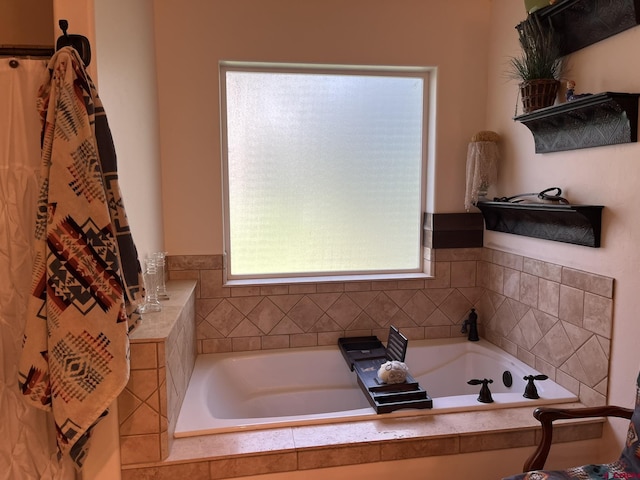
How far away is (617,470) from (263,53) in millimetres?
2412

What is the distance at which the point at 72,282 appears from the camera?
1.30 m

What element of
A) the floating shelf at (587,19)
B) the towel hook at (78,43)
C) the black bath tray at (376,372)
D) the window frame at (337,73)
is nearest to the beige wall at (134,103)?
the towel hook at (78,43)

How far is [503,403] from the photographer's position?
1913mm

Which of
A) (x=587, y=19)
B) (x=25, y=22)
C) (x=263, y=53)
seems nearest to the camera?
(x=25, y=22)

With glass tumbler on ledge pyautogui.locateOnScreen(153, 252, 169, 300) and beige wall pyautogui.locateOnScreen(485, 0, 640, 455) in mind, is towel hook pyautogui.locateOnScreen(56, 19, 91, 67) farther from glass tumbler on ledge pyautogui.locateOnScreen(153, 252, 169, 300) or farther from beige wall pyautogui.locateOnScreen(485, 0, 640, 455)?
beige wall pyautogui.locateOnScreen(485, 0, 640, 455)

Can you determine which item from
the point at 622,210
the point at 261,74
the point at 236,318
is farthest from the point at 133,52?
the point at 622,210

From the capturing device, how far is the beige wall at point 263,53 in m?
2.37

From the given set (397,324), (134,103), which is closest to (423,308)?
(397,324)

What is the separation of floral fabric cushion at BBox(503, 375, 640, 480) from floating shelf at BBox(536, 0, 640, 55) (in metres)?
1.34

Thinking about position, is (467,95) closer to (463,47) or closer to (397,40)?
(463,47)

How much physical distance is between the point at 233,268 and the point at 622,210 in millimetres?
1963

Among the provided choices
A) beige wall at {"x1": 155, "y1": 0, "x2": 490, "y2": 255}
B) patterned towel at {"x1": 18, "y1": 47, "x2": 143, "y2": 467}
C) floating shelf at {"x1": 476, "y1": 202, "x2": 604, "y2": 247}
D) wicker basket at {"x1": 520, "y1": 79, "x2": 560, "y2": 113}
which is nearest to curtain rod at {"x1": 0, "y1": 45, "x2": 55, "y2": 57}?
patterned towel at {"x1": 18, "y1": 47, "x2": 143, "y2": 467}

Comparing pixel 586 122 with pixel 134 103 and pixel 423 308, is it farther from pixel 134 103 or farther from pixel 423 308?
pixel 134 103

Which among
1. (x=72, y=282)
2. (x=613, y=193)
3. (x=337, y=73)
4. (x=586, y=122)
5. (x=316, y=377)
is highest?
(x=337, y=73)
